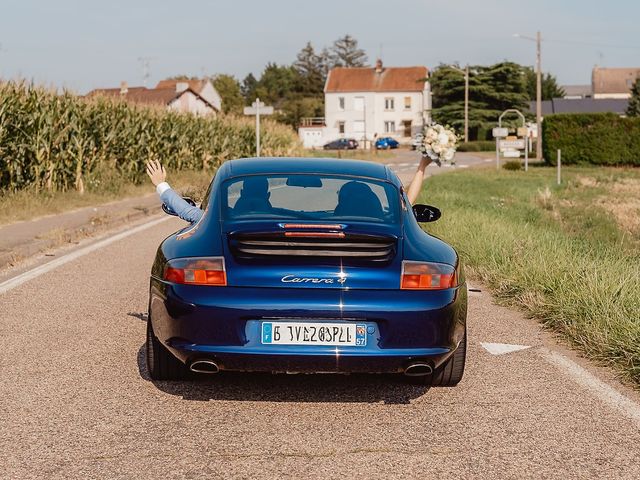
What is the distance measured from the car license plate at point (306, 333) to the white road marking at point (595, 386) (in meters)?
1.62

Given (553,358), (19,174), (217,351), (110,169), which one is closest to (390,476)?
(217,351)

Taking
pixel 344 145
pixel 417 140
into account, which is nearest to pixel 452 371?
pixel 417 140

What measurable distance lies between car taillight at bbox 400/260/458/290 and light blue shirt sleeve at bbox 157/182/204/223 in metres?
2.00

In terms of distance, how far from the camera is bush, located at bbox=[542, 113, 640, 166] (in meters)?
48.6

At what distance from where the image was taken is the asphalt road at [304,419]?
452 cm

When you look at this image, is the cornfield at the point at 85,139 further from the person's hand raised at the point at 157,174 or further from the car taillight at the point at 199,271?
the car taillight at the point at 199,271

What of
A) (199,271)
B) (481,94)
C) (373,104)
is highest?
(481,94)

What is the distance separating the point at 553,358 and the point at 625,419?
1.59 m

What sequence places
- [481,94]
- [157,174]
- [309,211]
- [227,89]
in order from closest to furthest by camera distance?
1. [309,211]
2. [157,174]
3. [481,94]
4. [227,89]

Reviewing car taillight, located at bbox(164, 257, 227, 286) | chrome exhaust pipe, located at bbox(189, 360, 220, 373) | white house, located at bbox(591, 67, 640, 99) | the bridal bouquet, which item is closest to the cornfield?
the bridal bouquet

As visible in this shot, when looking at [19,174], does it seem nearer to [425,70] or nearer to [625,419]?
[625,419]

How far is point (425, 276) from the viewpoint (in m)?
5.37

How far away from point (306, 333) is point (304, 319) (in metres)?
0.08

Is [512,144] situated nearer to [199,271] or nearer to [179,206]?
[179,206]
